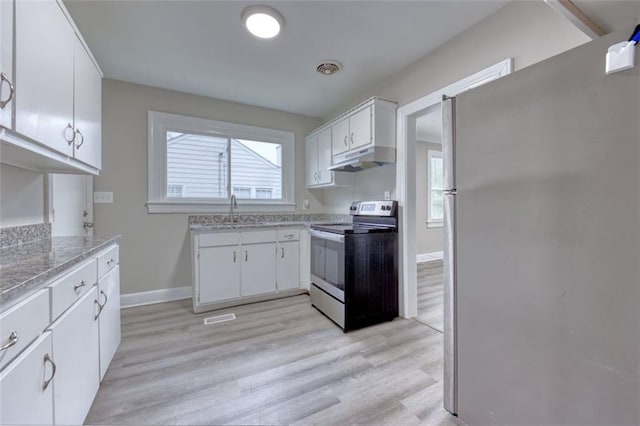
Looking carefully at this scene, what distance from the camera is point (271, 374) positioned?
5.56ft

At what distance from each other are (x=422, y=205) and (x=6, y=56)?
17.0 feet

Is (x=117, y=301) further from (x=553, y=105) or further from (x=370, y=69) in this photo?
(x=370, y=69)

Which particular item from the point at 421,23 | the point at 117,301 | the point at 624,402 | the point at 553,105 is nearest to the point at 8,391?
the point at 117,301

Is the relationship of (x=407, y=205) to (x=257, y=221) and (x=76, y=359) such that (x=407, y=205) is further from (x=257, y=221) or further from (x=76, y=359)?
(x=76, y=359)

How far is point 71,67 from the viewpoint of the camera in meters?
1.47

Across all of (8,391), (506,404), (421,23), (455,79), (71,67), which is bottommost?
(506,404)

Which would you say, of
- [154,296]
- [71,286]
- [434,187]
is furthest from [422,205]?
[71,286]

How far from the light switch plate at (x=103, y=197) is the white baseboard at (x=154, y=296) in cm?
103

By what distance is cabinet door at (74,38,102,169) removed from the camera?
5.13 ft

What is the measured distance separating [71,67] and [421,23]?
2291 millimetres

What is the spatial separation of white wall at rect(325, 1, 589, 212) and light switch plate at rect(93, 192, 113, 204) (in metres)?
2.94

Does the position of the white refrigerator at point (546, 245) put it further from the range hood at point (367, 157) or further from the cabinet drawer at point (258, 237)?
the cabinet drawer at point (258, 237)

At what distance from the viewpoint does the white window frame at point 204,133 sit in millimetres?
2967

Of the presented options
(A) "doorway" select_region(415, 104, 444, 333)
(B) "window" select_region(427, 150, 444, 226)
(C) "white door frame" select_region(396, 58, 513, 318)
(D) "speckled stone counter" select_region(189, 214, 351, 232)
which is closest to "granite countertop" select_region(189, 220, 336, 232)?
(D) "speckled stone counter" select_region(189, 214, 351, 232)
